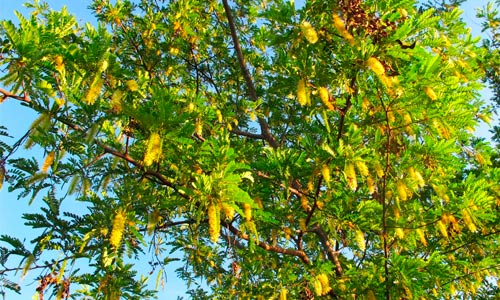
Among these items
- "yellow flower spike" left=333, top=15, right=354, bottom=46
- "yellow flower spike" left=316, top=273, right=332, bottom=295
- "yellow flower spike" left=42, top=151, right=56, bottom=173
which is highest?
"yellow flower spike" left=333, top=15, right=354, bottom=46

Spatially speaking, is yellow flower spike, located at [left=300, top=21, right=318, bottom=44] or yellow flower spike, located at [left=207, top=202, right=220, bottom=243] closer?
yellow flower spike, located at [left=207, top=202, right=220, bottom=243]

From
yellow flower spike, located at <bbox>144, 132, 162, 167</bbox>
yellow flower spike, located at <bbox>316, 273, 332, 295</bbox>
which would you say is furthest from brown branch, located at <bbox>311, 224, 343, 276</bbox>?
yellow flower spike, located at <bbox>144, 132, 162, 167</bbox>

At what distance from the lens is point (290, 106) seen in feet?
22.2

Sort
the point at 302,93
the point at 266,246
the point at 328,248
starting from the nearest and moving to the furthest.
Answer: the point at 302,93 < the point at 266,246 < the point at 328,248

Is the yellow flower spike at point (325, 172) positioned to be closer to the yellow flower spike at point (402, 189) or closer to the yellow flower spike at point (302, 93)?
the yellow flower spike at point (302, 93)

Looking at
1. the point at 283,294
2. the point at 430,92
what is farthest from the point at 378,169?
the point at 283,294

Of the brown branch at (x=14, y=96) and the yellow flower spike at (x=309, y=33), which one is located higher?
the yellow flower spike at (x=309, y=33)

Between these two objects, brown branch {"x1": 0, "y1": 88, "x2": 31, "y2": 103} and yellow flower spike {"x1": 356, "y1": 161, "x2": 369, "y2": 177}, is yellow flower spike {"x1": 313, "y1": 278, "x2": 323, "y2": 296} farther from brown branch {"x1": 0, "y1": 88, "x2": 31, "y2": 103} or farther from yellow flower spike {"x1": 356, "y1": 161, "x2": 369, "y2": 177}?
brown branch {"x1": 0, "y1": 88, "x2": 31, "y2": 103}

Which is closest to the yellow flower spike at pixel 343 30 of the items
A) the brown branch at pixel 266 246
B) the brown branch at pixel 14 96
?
the brown branch at pixel 266 246

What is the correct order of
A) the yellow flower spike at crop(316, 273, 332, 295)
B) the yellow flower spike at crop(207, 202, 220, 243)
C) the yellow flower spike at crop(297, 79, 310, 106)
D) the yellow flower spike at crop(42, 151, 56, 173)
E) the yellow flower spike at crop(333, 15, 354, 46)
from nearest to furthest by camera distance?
the yellow flower spike at crop(207, 202, 220, 243) < the yellow flower spike at crop(42, 151, 56, 173) < the yellow flower spike at crop(333, 15, 354, 46) < the yellow flower spike at crop(297, 79, 310, 106) < the yellow flower spike at crop(316, 273, 332, 295)

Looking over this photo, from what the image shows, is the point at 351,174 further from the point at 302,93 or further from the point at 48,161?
the point at 48,161

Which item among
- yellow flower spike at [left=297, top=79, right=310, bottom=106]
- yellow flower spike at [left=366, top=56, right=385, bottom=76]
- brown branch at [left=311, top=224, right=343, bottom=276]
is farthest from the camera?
brown branch at [left=311, top=224, right=343, bottom=276]

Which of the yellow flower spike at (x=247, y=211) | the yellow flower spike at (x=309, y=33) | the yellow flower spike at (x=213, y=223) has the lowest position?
the yellow flower spike at (x=213, y=223)

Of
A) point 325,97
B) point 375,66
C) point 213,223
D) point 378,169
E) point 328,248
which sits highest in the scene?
point 325,97
